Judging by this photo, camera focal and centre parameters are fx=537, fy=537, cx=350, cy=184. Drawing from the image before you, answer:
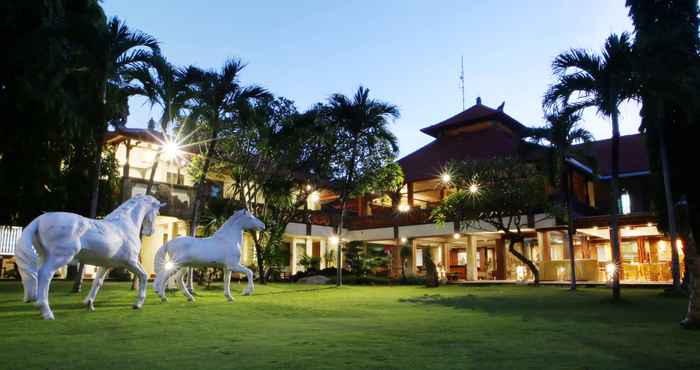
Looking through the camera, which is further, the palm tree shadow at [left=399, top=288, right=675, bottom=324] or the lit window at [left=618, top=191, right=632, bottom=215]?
the lit window at [left=618, top=191, right=632, bottom=215]

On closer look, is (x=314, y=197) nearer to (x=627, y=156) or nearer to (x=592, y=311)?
(x=627, y=156)

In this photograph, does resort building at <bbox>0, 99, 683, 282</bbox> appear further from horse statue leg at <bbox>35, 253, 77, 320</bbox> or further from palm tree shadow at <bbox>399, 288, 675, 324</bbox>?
horse statue leg at <bbox>35, 253, 77, 320</bbox>

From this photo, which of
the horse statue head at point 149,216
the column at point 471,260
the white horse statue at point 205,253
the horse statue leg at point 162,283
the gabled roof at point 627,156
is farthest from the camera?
the column at point 471,260

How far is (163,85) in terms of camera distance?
12.8 m

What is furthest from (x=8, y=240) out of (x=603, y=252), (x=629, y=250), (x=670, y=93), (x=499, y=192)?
(x=629, y=250)

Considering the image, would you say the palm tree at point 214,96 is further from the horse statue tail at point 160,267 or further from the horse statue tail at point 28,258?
the horse statue tail at point 28,258

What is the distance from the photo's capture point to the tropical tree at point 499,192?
21734 millimetres

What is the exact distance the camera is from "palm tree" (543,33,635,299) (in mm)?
11453

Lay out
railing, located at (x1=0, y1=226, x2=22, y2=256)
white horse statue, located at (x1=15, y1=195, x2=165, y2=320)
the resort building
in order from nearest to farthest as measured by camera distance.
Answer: white horse statue, located at (x1=15, y1=195, x2=165, y2=320) < the resort building < railing, located at (x1=0, y1=226, x2=22, y2=256)

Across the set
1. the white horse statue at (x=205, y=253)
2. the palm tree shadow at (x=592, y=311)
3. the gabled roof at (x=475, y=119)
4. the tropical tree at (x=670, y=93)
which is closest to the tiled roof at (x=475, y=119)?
the gabled roof at (x=475, y=119)

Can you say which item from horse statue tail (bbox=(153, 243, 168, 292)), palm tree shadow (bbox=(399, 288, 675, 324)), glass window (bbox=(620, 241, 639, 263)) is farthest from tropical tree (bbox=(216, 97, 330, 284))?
glass window (bbox=(620, 241, 639, 263))

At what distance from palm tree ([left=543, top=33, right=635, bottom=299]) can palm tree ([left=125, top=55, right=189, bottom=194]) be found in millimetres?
8653

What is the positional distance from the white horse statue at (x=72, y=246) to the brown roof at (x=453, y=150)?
2285cm

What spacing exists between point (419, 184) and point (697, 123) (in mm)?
20533
